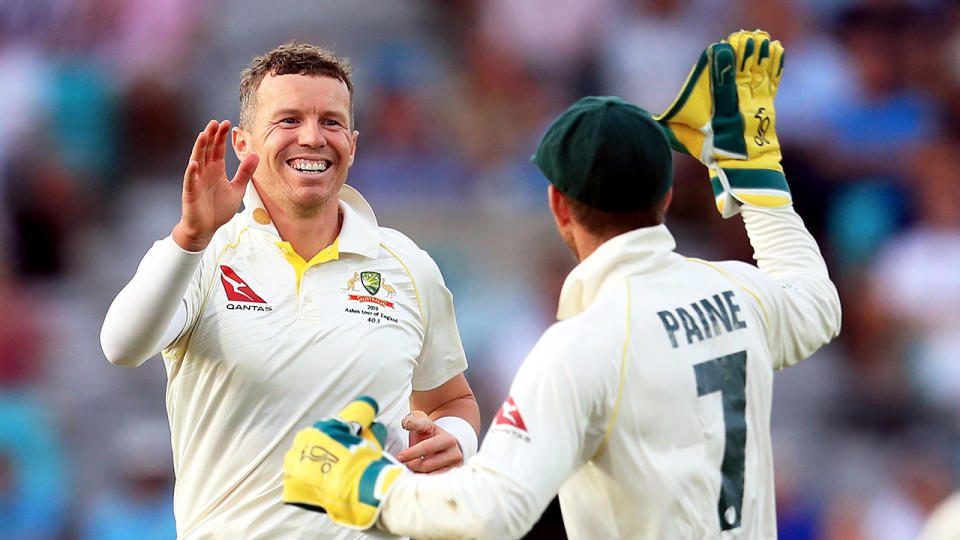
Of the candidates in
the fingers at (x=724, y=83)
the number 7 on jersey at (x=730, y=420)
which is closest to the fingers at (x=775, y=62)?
the fingers at (x=724, y=83)

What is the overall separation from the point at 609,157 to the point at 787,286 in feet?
2.36

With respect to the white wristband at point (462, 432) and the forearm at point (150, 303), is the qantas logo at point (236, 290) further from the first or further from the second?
the white wristband at point (462, 432)

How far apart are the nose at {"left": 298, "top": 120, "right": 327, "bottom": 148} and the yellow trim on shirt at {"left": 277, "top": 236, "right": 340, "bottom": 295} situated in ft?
1.02

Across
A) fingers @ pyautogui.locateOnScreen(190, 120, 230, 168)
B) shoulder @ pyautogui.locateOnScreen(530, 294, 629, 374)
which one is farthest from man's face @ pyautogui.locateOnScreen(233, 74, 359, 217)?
shoulder @ pyautogui.locateOnScreen(530, 294, 629, 374)

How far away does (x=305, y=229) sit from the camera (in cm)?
386

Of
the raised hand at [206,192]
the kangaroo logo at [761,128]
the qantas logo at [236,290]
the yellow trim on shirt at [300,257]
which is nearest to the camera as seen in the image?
the raised hand at [206,192]

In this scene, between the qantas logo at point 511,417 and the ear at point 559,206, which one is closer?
the qantas logo at point 511,417

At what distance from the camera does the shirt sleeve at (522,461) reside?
8.79ft

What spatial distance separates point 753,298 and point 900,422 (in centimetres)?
437

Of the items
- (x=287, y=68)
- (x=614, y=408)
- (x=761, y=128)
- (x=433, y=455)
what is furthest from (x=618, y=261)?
(x=287, y=68)

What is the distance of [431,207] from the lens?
7.95m

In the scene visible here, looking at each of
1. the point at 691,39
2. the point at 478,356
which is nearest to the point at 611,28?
the point at 691,39

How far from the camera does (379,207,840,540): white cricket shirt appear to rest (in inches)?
107

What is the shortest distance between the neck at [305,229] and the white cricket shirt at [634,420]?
111cm
